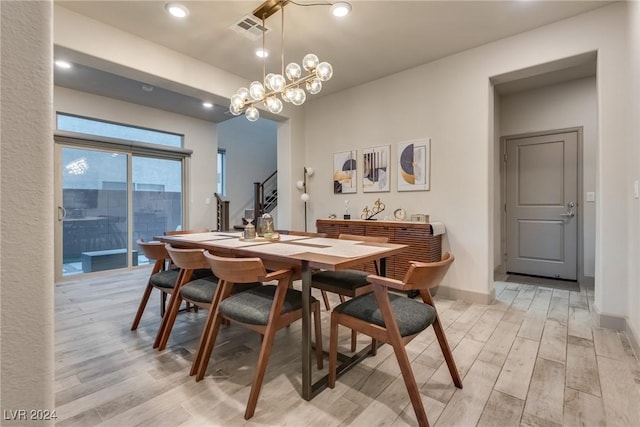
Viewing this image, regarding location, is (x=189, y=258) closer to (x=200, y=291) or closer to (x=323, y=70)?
(x=200, y=291)

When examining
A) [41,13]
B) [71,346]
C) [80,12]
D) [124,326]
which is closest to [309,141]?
[80,12]

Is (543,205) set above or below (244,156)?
below

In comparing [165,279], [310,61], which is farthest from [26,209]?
[310,61]

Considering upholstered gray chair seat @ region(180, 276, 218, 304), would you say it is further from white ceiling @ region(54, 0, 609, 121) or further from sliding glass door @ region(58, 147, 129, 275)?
sliding glass door @ region(58, 147, 129, 275)

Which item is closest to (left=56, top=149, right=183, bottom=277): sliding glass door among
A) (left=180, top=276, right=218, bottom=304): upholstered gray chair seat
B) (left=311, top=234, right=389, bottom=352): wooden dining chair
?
(left=180, top=276, right=218, bottom=304): upholstered gray chair seat

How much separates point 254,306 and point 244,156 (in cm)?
610

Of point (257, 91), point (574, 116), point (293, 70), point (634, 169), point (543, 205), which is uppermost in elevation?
point (574, 116)

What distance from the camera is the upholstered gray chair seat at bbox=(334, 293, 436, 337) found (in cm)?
151

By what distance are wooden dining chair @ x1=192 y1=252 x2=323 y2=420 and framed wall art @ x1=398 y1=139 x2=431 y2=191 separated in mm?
2391

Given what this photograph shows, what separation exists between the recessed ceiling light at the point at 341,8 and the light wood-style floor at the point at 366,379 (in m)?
2.75

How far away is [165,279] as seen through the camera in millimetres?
2393

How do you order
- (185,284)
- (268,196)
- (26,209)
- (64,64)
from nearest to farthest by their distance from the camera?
1. (26,209)
2. (185,284)
3. (64,64)
4. (268,196)

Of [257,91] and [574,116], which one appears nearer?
[257,91]

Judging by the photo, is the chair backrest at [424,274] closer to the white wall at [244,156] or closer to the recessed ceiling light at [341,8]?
the recessed ceiling light at [341,8]
